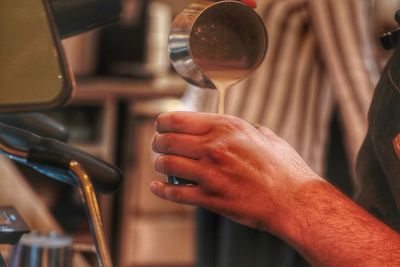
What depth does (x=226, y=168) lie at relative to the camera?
801 millimetres

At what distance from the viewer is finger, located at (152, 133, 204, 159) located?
2.58 ft

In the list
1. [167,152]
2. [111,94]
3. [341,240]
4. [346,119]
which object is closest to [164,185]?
[167,152]

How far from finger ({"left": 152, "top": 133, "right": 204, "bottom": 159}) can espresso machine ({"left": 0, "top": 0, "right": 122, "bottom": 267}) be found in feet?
0.20

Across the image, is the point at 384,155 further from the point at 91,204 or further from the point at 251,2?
the point at 91,204

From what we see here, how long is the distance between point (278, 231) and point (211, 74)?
17 cm

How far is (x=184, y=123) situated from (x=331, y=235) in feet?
0.62

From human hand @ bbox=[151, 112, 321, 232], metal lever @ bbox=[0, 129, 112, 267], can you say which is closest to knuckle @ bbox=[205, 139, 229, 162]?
human hand @ bbox=[151, 112, 321, 232]

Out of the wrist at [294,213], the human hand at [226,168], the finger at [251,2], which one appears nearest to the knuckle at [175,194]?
the human hand at [226,168]

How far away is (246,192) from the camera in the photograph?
811 millimetres

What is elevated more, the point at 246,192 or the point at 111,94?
the point at 111,94

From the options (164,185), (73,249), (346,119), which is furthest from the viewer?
(346,119)

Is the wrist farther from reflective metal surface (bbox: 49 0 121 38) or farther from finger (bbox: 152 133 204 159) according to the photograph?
reflective metal surface (bbox: 49 0 121 38)

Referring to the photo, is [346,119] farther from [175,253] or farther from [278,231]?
[175,253]

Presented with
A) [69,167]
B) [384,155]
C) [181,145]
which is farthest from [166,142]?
[384,155]
